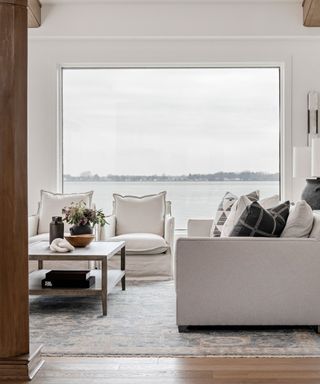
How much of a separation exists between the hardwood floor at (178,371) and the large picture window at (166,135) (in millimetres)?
3896

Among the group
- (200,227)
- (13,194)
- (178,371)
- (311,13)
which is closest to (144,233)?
(200,227)

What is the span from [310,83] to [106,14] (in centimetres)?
246

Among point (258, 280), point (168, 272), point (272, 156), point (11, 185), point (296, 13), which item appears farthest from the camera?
point (272, 156)

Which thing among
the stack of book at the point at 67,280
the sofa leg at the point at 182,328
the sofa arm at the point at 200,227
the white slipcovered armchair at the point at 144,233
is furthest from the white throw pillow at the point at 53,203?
the sofa leg at the point at 182,328

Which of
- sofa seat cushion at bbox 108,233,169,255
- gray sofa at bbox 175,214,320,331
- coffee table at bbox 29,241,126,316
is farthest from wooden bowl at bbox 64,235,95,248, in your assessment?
gray sofa at bbox 175,214,320,331

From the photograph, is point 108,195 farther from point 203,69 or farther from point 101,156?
point 203,69

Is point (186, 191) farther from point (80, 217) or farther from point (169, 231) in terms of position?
point (80, 217)

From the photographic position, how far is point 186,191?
6.96m

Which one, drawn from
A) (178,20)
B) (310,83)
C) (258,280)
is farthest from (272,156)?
(258,280)

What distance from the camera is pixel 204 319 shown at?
3703 millimetres

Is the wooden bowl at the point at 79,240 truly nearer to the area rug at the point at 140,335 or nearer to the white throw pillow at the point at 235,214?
the area rug at the point at 140,335

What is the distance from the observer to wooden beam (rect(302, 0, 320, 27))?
6074 mm

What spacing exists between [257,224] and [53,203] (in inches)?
123

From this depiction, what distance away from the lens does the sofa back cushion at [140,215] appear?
20.4 feet
